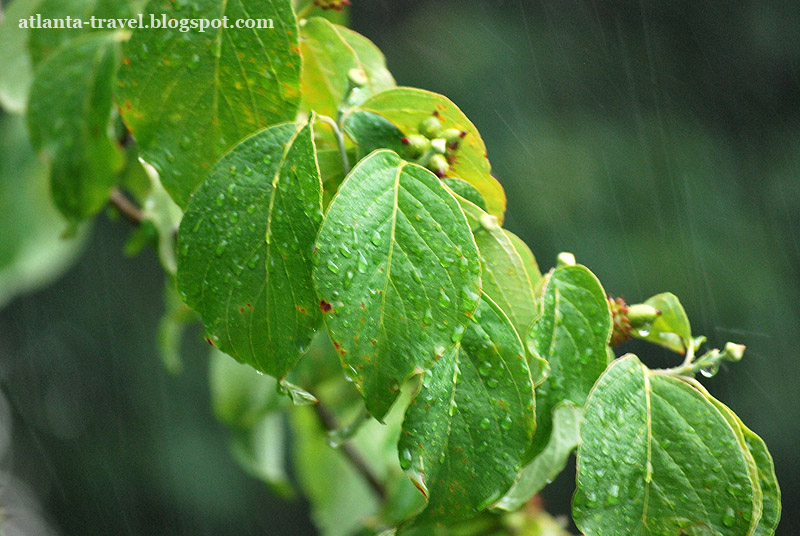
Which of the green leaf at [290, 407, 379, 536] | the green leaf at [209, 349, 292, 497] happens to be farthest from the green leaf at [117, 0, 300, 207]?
the green leaf at [290, 407, 379, 536]

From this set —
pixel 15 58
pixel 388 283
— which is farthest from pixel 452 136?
pixel 15 58

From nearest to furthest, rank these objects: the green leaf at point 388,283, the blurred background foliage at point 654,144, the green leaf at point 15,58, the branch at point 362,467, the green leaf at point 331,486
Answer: the green leaf at point 388,283
the green leaf at point 15,58
the branch at point 362,467
the green leaf at point 331,486
the blurred background foliage at point 654,144

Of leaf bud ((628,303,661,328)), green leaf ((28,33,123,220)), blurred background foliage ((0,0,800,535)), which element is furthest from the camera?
blurred background foliage ((0,0,800,535))

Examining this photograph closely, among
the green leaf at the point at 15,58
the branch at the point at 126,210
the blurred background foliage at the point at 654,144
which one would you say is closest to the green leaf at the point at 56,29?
the green leaf at the point at 15,58

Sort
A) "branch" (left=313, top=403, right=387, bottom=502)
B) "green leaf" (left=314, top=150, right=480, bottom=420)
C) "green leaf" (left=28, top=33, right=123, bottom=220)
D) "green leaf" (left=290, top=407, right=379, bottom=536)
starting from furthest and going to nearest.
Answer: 1. "green leaf" (left=290, top=407, right=379, bottom=536)
2. "branch" (left=313, top=403, right=387, bottom=502)
3. "green leaf" (left=28, top=33, right=123, bottom=220)
4. "green leaf" (left=314, top=150, right=480, bottom=420)

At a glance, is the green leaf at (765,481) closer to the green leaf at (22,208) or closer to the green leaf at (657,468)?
the green leaf at (657,468)

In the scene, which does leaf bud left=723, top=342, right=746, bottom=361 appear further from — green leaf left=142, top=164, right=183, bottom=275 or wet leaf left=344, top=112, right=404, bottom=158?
green leaf left=142, top=164, right=183, bottom=275

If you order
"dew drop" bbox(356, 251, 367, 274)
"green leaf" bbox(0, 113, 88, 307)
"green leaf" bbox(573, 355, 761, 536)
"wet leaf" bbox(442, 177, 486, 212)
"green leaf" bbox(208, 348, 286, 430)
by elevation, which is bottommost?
"green leaf" bbox(208, 348, 286, 430)

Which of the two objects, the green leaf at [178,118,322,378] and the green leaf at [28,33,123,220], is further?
the green leaf at [28,33,123,220]

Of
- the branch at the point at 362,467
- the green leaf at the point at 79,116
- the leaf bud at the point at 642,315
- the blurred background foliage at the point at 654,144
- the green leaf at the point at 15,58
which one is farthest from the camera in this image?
the blurred background foliage at the point at 654,144
